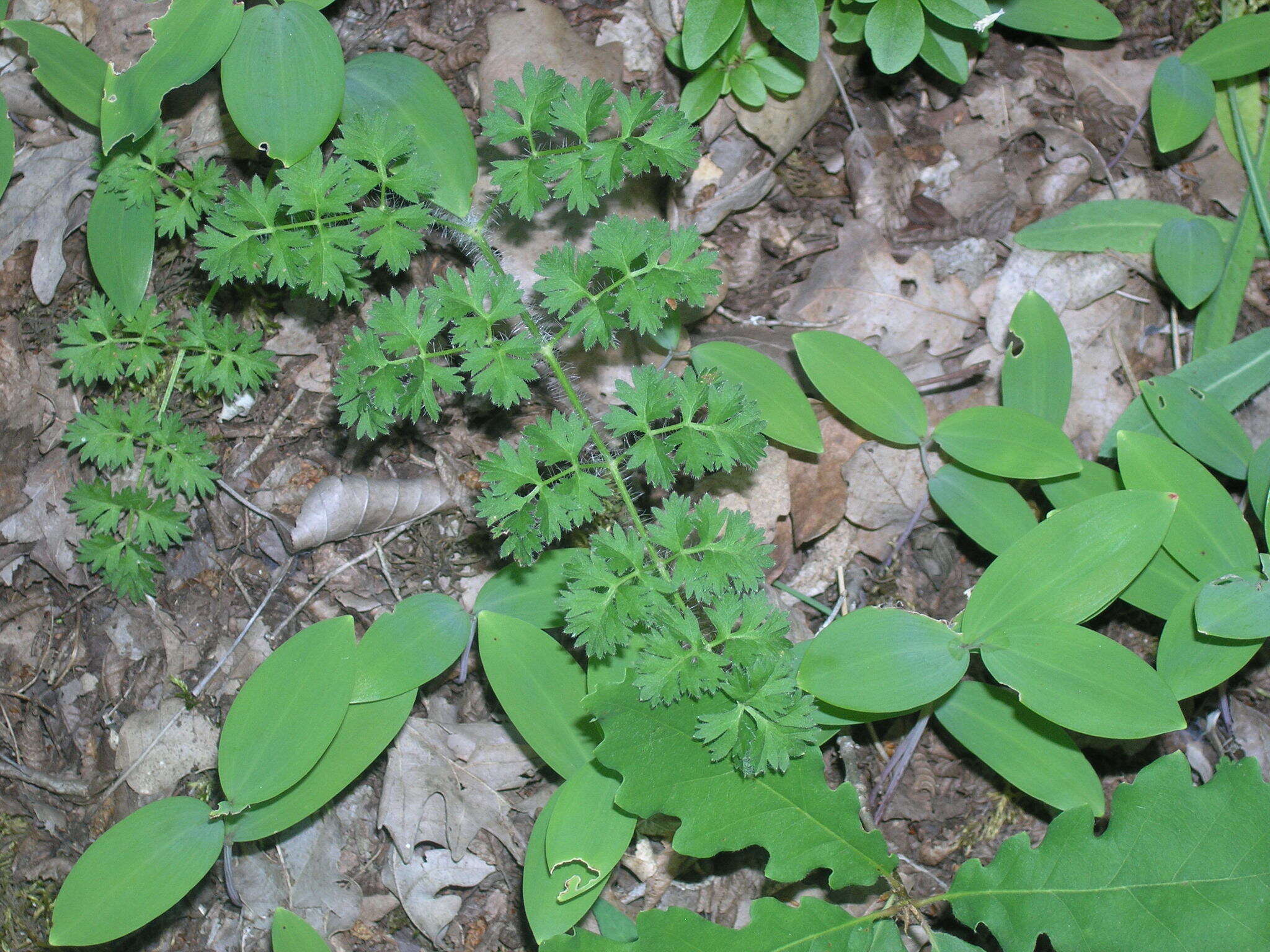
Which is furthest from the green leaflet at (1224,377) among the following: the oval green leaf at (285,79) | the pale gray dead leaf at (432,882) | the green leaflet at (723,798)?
the oval green leaf at (285,79)

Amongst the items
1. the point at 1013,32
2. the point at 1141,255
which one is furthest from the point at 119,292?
the point at 1141,255

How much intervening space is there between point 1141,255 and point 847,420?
120 centimetres

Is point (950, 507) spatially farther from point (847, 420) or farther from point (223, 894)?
point (223, 894)

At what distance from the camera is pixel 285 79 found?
2383 mm

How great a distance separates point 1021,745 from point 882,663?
53cm

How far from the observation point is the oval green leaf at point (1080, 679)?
2.20m

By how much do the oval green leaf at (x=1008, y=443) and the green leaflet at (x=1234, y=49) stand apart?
4.71ft

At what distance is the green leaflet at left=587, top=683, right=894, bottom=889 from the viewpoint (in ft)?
7.08

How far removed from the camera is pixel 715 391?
84.8 inches

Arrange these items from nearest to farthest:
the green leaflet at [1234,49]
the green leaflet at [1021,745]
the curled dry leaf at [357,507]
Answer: the green leaflet at [1021,745]
the curled dry leaf at [357,507]
the green leaflet at [1234,49]

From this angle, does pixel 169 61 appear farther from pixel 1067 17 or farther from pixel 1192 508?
pixel 1192 508

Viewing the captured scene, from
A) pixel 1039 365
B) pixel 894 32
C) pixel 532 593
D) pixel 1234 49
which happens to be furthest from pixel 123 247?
pixel 1234 49

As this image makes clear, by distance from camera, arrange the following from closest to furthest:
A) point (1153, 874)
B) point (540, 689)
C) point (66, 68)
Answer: point (1153, 874), point (540, 689), point (66, 68)

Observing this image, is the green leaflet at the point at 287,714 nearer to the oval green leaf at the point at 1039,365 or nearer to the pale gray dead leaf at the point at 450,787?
the pale gray dead leaf at the point at 450,787
